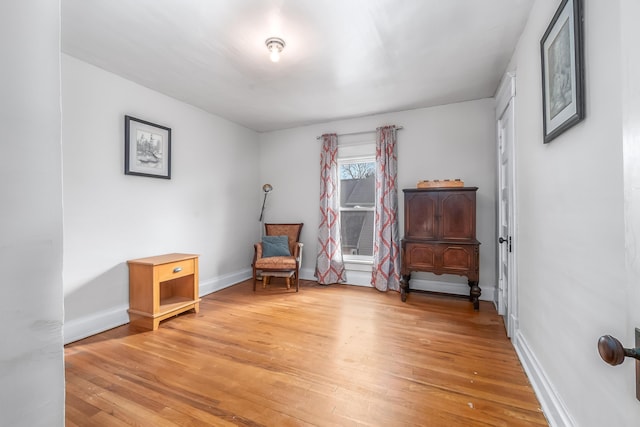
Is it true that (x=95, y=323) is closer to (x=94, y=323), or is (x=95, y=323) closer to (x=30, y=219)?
(x=94, y=323)

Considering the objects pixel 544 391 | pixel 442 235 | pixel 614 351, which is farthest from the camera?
pixel 442 235

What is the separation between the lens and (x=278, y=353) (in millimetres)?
2246

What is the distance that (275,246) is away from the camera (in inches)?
165

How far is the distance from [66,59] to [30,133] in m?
2.70

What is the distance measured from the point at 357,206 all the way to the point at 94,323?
3.47 m

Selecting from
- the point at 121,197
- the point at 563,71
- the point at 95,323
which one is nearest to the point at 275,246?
the point at 121,197

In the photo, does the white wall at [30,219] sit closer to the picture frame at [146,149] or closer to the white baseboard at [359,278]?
the picture frame at [146,149]

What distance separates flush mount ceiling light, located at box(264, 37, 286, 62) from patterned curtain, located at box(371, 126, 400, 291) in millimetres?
2128

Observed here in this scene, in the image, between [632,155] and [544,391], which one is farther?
[544,391]

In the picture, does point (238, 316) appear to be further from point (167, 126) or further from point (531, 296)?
point (531, 296)

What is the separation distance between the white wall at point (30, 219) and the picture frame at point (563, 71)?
1.85m

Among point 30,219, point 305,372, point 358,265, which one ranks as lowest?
point 305,372

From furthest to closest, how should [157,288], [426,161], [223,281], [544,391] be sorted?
[223,281]
[426,161]
[157,288]
[544,391]

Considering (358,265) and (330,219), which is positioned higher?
(330,219)
